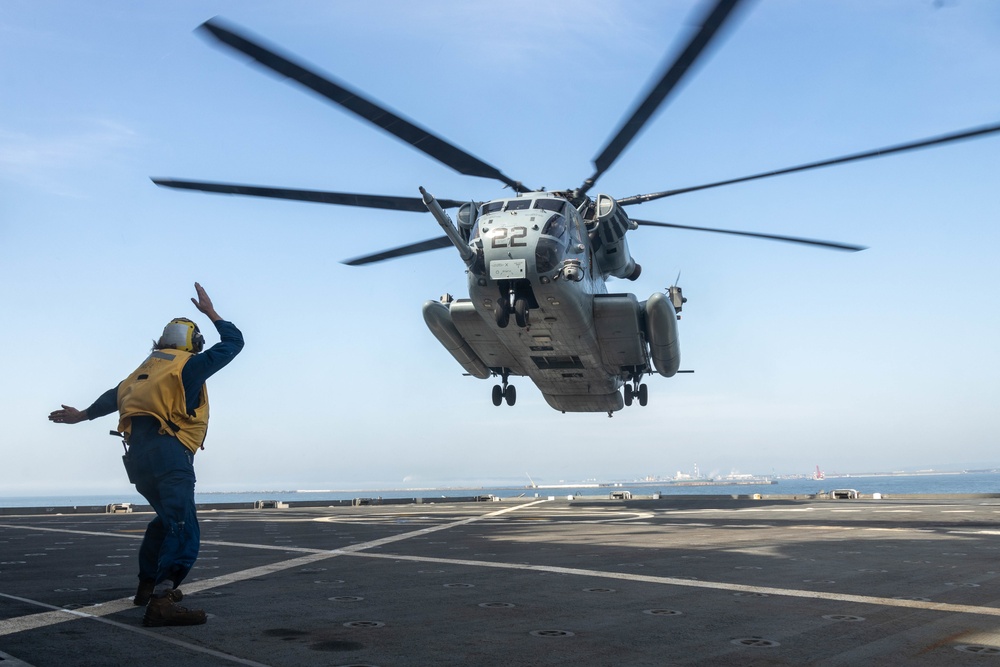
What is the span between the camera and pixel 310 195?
62.0 ft

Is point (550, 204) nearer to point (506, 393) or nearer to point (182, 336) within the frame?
point (506, 393)

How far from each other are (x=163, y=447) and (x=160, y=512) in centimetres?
58

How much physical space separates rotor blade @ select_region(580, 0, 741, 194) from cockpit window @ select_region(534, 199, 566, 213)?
1274mm

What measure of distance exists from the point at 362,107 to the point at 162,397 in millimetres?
9457

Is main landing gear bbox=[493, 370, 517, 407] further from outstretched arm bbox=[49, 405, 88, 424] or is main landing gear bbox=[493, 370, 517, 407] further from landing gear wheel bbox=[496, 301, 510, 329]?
outstretched arm bbox=[49, 405, 88, 424]

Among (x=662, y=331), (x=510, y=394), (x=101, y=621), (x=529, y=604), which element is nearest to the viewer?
(x=101, y=621)

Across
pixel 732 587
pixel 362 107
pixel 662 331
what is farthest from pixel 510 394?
pixel 732 587

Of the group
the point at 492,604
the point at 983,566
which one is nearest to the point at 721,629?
the point at 492,604

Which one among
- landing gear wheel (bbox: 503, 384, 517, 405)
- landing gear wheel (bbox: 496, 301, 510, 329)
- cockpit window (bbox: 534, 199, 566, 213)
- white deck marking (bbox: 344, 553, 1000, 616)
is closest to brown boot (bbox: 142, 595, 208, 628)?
white deck marking (bbox: 344, 553, 1000, 616)

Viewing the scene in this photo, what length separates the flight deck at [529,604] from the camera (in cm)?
531

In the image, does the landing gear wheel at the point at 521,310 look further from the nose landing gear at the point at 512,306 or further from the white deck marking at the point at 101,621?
the white deck marking at the point at 101,621

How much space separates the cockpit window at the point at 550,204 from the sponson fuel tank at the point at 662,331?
14.4ft

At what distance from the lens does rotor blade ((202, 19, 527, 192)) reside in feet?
41.4

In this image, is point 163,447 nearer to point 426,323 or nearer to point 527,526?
point 527,526
